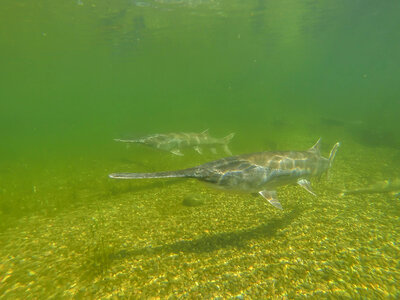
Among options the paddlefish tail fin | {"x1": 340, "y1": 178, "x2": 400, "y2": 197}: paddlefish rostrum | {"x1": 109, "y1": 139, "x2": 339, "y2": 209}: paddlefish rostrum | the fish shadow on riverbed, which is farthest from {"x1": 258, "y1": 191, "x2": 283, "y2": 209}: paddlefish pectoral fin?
{"x1": 340, "y1": 178, "x2": 400, "y2": 197}: paddlefish rostrum

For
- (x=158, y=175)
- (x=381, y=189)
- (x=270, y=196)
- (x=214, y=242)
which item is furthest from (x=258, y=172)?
(x=381, y=189)

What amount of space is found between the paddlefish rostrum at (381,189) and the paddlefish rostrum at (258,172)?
12.0 feet

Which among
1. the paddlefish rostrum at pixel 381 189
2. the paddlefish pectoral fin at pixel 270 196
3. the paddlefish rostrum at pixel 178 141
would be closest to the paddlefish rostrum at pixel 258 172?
the paddlefish pectoral fin at pixel 270 196

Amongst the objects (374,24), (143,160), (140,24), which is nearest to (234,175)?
(143,160)

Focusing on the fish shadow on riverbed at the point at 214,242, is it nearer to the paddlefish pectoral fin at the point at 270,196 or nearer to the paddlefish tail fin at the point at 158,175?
the paddlefish pectoral fin at the point at 270,196

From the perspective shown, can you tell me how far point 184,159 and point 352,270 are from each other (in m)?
11.1

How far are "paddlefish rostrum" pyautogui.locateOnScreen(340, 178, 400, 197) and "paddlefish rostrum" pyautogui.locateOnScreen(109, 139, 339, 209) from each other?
3.64 metres

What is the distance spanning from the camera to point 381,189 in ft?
32.5

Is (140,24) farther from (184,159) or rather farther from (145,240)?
(145,240)

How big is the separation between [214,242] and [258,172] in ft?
7.45

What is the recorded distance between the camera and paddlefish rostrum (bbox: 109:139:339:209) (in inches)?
→ 197

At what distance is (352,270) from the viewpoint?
5000 millimetres

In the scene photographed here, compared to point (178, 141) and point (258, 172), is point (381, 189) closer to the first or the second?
point (258, 172)

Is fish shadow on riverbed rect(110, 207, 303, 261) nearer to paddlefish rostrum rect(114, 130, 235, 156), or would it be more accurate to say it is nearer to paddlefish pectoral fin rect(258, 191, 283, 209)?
paddlefish pectoral fin rect(258, 191, 283, 209)
